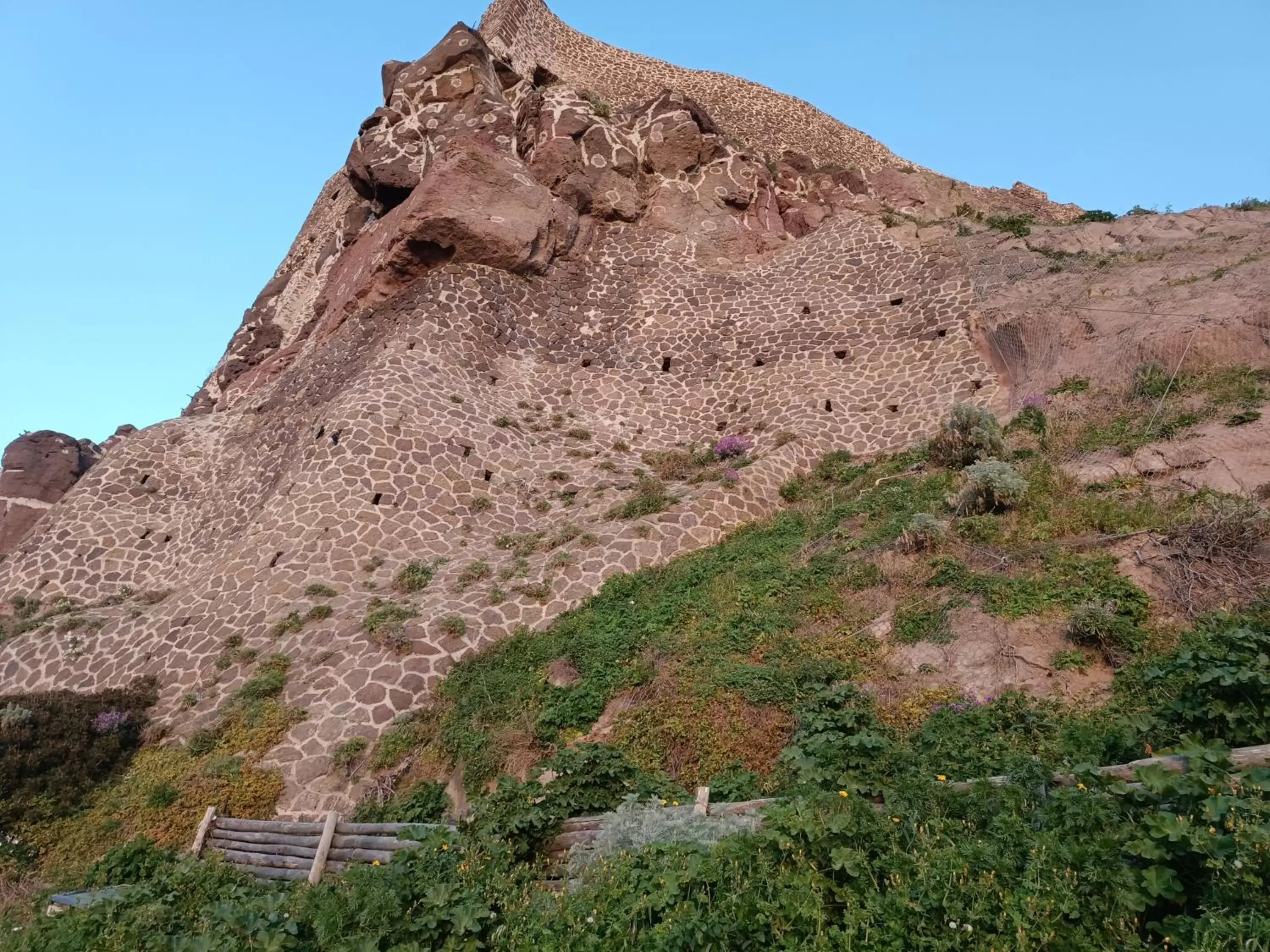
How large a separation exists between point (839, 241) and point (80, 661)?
1845 cm

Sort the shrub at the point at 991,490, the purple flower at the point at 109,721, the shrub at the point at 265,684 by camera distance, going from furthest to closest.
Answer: the shrub at the point at 265,684, the purple flower at the point at 109,721, the shrub at the point at 991,490

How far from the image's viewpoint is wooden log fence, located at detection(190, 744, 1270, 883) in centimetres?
569

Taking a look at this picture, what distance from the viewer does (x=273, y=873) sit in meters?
7.74

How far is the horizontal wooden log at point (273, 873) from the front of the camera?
24.8 feet

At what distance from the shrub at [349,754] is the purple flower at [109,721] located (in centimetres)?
314

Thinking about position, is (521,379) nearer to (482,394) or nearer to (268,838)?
(482,394)

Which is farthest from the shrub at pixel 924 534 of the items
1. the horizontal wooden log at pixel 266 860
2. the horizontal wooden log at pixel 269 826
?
the horizontal wooden log at pixel 266 860

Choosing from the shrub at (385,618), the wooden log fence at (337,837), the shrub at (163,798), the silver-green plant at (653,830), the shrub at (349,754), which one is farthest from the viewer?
the shrub at (385,618)

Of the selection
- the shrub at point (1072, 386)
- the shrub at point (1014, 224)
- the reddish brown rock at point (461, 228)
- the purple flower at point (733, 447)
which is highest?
the shrub at point (1014, 224)

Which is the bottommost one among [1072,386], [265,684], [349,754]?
[349,754]

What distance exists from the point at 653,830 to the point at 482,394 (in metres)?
12.4

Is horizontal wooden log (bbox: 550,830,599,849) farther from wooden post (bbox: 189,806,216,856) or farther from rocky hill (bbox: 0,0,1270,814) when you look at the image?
wooden post (bbox: 189,806,216,856)

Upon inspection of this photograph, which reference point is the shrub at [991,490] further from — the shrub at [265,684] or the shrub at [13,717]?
the shrub at [13,717]

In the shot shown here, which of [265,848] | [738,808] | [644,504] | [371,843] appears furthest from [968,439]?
[265,848]
